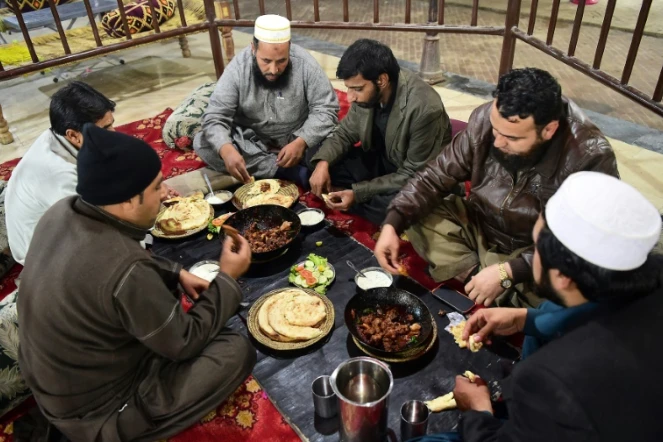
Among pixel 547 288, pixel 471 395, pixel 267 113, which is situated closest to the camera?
pixel 547 288

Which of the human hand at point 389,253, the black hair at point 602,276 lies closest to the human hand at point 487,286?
the human hand at point 389,253

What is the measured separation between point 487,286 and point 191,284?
1451 millimetres

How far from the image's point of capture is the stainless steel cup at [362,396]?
5.80 feet

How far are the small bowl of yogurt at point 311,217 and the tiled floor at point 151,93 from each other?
2618 mm

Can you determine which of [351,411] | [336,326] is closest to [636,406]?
[351,411]

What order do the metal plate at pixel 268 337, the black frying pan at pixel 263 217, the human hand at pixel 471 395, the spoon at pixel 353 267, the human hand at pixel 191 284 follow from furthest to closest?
the black frying pan at pixel 263 217, the spoon at pixel 353 267, the human hand at pixel 191 284, the metal plate at pixel 268 337, the human hand at pixel 471 395

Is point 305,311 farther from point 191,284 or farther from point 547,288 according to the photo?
point 547,288

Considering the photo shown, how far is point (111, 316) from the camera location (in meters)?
1.69

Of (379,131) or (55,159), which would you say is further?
(379,131)

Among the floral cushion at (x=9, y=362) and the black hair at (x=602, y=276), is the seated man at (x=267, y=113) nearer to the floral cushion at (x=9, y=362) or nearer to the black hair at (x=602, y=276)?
the floral cushion at (x=9, y=362)

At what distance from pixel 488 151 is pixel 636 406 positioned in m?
1.62

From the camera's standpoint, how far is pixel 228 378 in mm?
2141

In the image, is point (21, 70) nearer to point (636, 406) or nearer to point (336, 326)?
point (336, 326)

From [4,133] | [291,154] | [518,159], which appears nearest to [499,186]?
[518,159]
